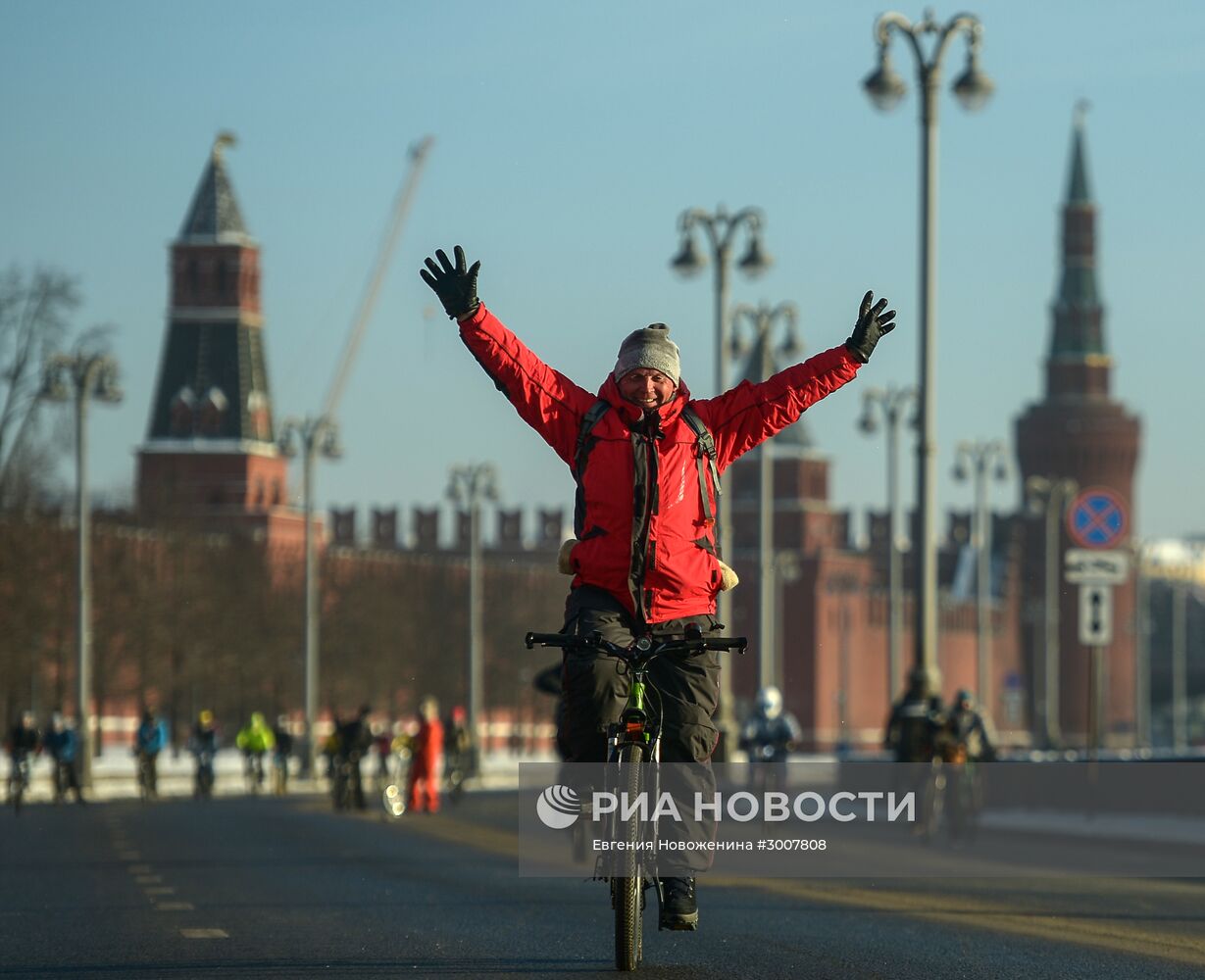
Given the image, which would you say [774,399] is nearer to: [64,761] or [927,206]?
[927,206]

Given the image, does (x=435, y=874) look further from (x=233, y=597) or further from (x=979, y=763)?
(x=233, y=597)

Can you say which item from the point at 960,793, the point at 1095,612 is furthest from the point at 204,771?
the point at 960,793

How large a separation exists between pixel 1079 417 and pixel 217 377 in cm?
6102

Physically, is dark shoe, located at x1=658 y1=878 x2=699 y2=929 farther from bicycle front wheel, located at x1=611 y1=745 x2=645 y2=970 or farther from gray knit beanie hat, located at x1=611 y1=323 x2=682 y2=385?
gray knit beanie hat, located at x1=611 y1=323 x2=682 y2=385

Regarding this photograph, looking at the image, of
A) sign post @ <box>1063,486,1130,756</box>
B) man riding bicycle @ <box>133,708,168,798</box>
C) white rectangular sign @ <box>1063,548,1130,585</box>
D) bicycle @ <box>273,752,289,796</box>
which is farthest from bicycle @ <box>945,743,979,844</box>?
bicycle @ <box>273,752,289,796</box>

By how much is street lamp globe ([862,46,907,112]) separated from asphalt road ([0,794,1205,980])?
9.41 m

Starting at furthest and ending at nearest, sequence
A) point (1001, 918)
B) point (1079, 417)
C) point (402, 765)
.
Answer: point (1079, 417) < point (402, 765) < point (1001, 918)

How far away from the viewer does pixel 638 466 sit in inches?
375

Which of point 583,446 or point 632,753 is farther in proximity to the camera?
point 583,446

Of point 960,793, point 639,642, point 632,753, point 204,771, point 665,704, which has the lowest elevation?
point 204,771

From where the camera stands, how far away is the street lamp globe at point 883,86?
29.5 m

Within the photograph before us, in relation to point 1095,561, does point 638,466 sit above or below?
above

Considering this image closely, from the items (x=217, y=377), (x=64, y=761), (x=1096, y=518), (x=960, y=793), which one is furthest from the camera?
(x=217, y=377)

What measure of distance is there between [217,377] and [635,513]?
385 feet
